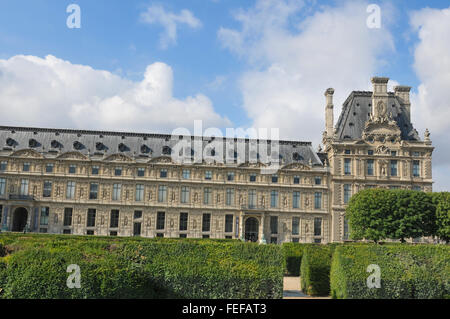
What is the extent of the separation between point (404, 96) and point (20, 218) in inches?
2406

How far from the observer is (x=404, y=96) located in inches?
2697

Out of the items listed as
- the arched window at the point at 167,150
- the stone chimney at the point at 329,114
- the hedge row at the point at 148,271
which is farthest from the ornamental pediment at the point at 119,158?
the hedge row at the point at 148,271

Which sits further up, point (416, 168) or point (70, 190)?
point (416, 168)

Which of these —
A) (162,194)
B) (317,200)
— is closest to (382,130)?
(317,200)

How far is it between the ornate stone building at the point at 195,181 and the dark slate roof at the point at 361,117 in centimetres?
32

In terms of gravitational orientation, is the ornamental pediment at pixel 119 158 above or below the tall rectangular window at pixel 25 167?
above

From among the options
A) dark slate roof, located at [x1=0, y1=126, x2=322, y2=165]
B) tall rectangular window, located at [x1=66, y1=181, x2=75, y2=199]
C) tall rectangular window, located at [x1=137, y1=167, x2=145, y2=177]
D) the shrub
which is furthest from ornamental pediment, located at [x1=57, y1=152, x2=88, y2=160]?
the shrub

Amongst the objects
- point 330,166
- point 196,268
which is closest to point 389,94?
point 330,166

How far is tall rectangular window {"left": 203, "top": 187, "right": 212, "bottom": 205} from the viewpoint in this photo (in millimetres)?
61938

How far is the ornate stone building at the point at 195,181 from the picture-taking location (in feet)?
197

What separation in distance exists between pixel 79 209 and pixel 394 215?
41.5 m

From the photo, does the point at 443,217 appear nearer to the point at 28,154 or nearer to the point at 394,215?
the point at 394,215

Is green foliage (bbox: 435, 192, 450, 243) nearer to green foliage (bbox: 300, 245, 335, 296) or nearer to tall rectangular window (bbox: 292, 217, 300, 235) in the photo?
tall rectangular window (bbox: 292, 217, 300, 235)

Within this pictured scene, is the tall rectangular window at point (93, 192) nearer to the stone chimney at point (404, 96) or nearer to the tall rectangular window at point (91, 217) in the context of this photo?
the tall rectangular window at point (91, 217)
